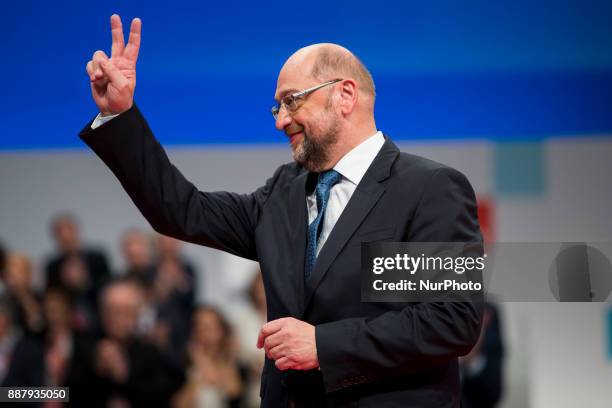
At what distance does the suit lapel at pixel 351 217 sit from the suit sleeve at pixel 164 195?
9.3 inches

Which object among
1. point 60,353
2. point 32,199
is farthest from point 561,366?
point 32,199

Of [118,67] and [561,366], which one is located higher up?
[118,67]

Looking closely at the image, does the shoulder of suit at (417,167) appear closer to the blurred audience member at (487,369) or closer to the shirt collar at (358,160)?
the shirt collar at (358,160)

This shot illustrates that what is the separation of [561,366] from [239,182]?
1721 mm

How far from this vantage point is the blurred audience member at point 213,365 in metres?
4.22

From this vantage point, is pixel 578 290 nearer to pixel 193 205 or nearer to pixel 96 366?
pixel 193 205

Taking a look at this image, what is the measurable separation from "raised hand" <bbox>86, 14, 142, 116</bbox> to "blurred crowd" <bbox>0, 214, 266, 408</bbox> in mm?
2493

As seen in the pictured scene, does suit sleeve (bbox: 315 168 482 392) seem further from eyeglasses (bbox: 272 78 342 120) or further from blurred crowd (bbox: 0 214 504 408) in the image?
blurred crowd (bbox: 0 214 504 408)

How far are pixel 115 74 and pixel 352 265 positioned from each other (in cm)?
61

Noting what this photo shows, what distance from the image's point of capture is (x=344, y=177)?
1.86m

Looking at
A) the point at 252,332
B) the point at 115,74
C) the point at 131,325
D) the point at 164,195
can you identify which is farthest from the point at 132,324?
the point at 115,74

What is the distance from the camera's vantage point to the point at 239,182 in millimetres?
4188

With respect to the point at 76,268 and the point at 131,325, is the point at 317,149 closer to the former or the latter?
the point at 131,325

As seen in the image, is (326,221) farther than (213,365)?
No
